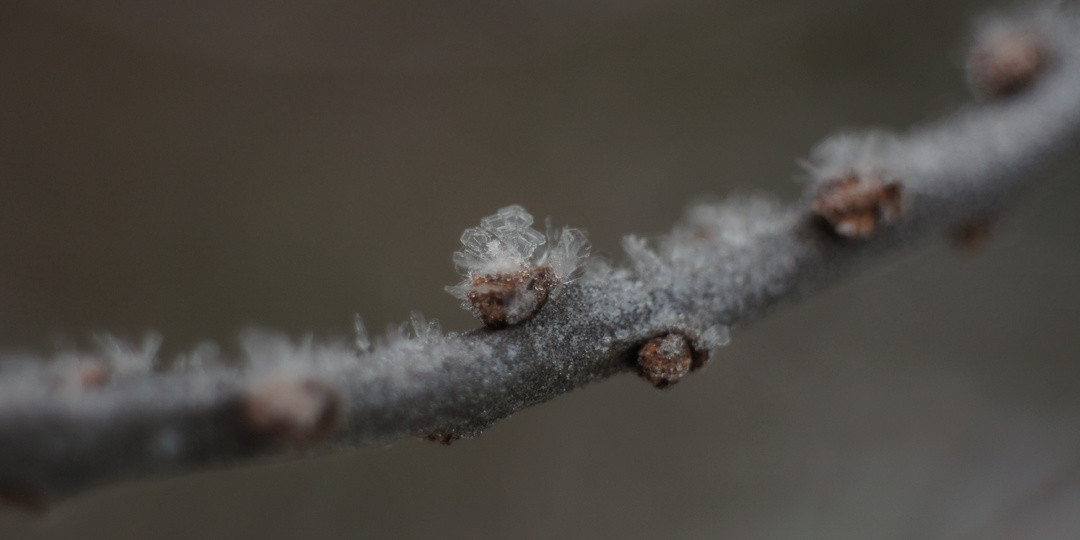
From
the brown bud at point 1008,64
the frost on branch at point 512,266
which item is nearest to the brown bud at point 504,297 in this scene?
the frost on branch at point 512,266

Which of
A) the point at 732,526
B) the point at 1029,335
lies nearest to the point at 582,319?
the point at 732,526

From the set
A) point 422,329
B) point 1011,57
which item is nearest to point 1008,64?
→ point 1011,57

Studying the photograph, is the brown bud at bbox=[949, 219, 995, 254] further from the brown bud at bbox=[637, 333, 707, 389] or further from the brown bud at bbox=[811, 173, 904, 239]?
the brown bud at bbox=[637, 333, 707, 389]

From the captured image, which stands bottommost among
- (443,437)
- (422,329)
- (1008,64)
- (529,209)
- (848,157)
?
(443,437)

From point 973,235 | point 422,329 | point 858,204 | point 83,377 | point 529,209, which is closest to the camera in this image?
point 83,377

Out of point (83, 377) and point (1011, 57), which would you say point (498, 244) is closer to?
point (83, 377)

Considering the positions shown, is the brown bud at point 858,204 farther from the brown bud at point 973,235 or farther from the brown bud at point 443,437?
the brown bud at point 443,437
